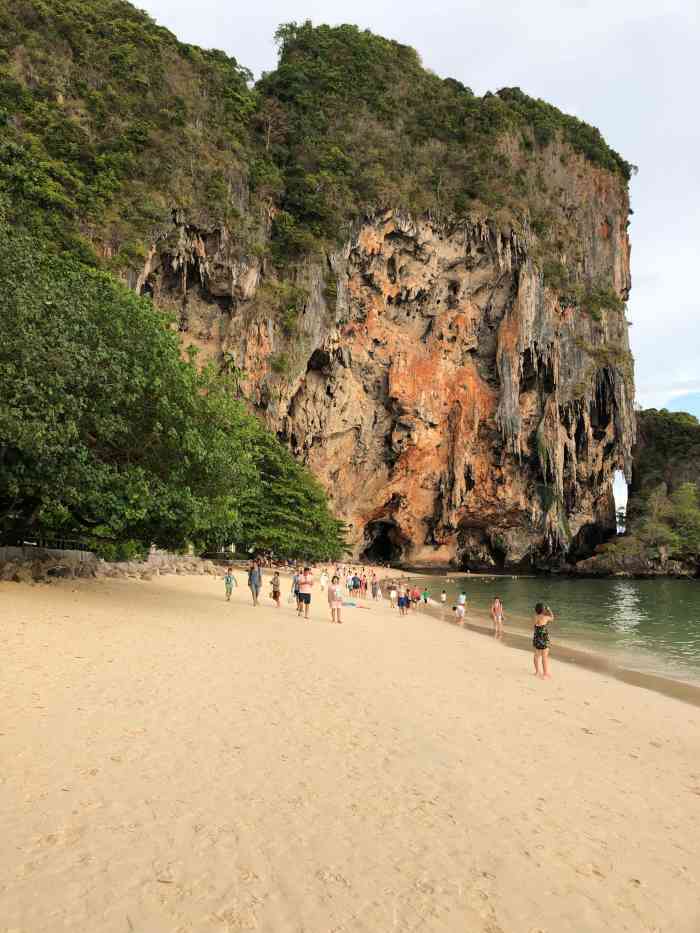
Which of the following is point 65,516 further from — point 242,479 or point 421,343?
point 421,343

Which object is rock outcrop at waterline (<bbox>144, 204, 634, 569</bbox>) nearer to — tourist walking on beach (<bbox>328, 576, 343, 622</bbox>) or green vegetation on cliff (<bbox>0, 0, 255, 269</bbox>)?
green vegetation on cliff (<bbox>0, 0, 255, 269</bbox>)

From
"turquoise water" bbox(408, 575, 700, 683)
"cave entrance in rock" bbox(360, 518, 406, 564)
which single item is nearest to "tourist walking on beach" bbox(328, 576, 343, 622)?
"turquoise water" bbox(408, 575, 700, 683)

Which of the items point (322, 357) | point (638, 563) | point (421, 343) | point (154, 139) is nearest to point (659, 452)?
point (638, 563)

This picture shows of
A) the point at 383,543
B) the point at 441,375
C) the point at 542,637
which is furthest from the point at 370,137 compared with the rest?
the point at 542,637

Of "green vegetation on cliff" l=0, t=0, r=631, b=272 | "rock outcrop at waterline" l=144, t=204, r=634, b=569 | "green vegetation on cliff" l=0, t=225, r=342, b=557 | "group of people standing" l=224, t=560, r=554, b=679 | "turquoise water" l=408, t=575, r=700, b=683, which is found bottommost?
"turquoise water" l=408, t=575, r=700, b=683

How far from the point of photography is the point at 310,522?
38625mm

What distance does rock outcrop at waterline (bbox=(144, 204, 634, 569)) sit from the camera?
153ft

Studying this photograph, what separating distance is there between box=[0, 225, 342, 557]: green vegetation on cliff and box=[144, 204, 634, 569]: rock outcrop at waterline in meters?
26.8

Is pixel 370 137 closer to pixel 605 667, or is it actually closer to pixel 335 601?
pixel 335 601

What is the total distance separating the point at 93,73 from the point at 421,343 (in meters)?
34.5

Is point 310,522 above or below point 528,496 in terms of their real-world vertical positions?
below

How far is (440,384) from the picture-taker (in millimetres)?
57406

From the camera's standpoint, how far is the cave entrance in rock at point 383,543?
6235cm

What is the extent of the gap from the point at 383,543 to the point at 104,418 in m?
54.8
